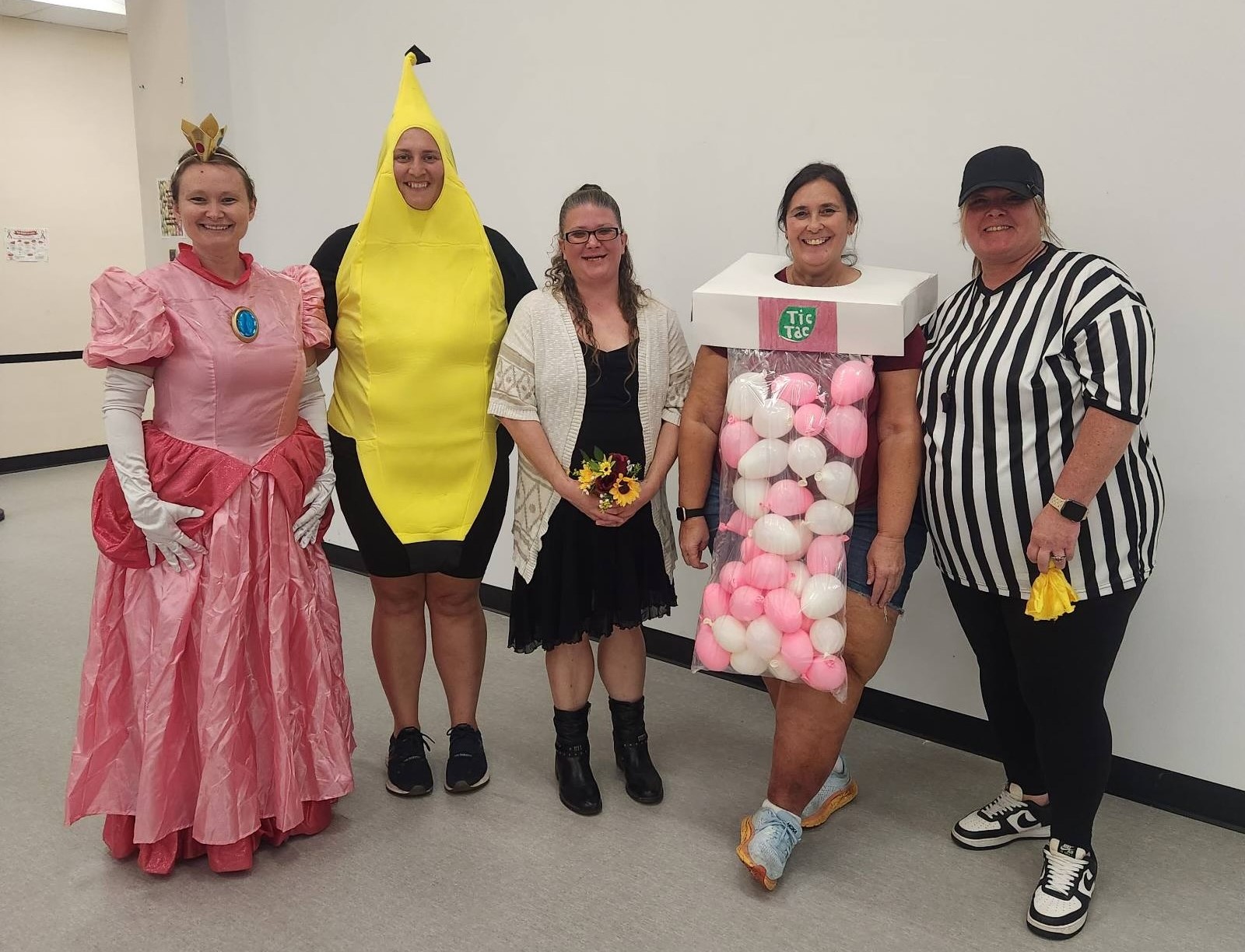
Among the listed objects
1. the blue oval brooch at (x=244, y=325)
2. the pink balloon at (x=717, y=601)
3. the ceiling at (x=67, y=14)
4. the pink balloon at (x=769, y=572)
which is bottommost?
the pink balloon at (x=717, y=601)

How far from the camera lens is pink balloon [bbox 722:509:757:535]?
6.62 ft

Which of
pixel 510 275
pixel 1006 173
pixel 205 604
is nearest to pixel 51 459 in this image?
pixel 205 604

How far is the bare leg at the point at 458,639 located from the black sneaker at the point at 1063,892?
1374mm

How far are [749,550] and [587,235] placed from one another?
771 millimetres

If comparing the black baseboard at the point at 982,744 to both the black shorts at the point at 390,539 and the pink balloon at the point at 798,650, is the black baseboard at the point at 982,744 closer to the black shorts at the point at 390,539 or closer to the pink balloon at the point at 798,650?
the pink balloon at the point at 798,650

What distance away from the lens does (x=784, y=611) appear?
1948 millimetres

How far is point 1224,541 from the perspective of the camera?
228 cm

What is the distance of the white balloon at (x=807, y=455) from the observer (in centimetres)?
193

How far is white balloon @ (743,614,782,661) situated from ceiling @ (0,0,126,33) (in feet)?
19.9

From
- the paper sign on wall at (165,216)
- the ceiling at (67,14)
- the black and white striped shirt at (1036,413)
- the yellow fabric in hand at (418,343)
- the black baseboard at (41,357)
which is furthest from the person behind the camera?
the black baseboard at (41,357)

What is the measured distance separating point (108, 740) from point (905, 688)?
2.05 m

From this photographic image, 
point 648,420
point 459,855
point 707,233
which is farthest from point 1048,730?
point 707,233

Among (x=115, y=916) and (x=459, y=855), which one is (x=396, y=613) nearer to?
(x=459, y=855)

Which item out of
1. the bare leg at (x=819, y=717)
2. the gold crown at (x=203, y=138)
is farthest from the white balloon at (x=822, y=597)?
the gold crown at (x=203, y=138)
